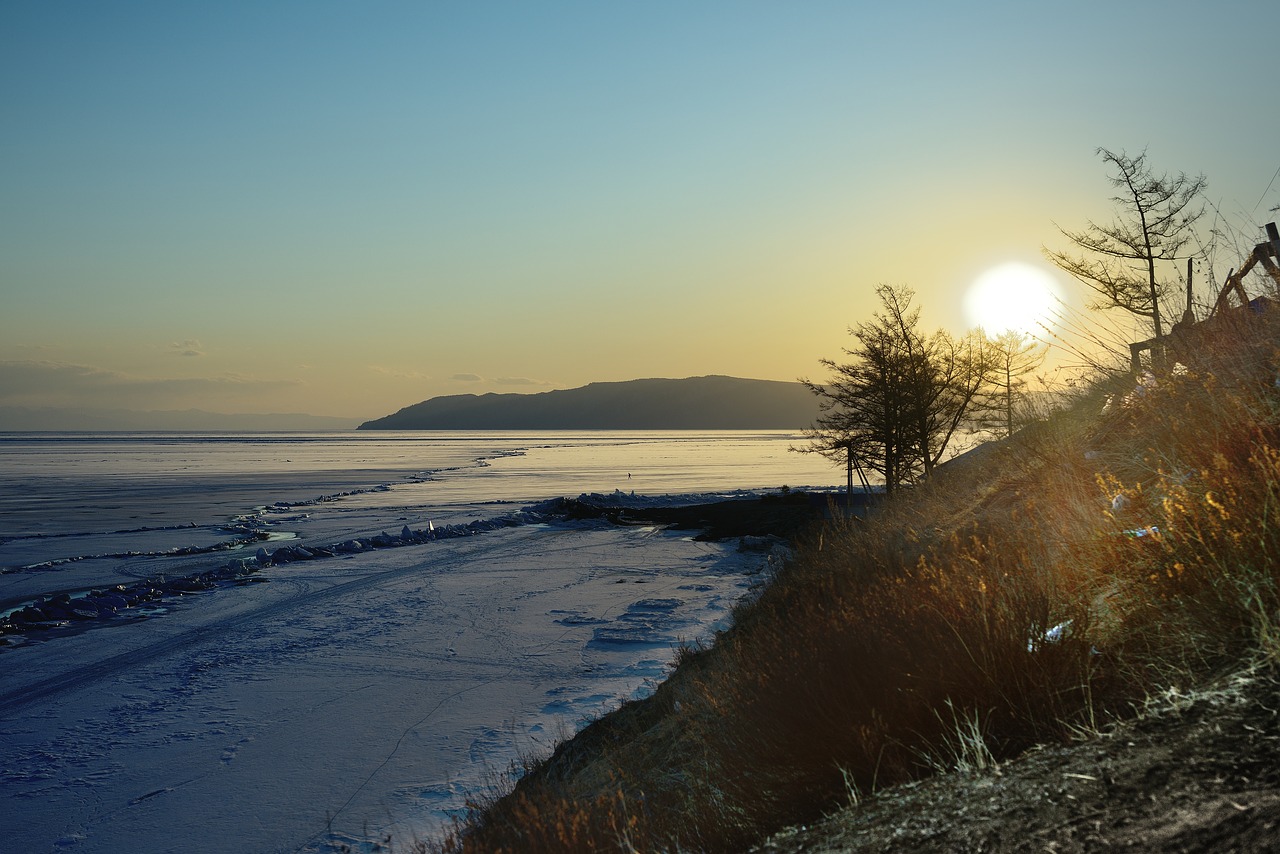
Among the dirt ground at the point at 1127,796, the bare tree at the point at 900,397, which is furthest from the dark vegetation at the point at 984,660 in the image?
the bare tree at the point at 900,397

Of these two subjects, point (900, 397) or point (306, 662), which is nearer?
point (306, 662)

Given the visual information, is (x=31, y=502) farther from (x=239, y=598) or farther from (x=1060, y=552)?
(x=1060, y=552)

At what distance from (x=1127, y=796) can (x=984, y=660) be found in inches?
54.8

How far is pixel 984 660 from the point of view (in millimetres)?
3654

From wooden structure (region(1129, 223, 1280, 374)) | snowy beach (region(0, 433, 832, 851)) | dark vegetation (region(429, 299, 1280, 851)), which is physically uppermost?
wooden structure (region(1129, 223, 1280, 374))

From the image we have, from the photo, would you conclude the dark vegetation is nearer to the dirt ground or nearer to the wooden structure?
the dirt ground

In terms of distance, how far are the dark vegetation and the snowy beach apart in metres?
1.94

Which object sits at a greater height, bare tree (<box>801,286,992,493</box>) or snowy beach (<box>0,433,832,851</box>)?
bare tree (<box>801,286,992,493</box>)

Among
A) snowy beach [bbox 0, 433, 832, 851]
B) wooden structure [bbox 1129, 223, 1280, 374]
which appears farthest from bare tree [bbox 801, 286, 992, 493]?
wooden structure [bbox 1129, 223, 1280, 374]

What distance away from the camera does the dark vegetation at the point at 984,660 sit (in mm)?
3312

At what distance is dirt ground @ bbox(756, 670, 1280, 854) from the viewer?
6.64 feet

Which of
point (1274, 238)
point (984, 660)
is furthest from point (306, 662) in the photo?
point (1274, 238)

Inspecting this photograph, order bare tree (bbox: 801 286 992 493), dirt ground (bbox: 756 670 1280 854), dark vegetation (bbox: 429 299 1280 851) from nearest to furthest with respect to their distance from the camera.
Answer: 1. dirt ground (bbox: 756 670 1280 854)
2. dark vegetation (bbox: 429 299 1280 851)
3. bare tree (bbox: 801 286 992 493)

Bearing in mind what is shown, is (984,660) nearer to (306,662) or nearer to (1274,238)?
(1274,238)
